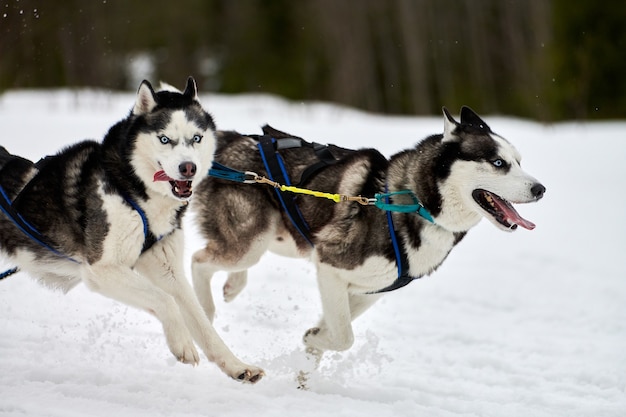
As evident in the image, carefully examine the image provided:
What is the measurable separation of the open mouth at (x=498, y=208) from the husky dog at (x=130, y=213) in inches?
56.2

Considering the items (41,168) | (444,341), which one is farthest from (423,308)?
(41,168)

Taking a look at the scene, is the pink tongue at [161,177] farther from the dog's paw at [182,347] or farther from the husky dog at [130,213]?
the dog's paw at [182,347]

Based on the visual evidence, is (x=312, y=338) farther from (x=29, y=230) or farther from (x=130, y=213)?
(x=29, y=230)

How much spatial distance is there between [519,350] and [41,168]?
11.6ft

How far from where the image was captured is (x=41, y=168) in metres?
3.59

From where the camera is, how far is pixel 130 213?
338 centimetres

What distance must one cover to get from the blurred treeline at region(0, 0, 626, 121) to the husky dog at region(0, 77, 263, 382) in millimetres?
14718

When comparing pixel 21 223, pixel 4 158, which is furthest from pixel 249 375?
pixel 4 158

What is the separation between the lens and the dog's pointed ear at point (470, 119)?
12.5 feet

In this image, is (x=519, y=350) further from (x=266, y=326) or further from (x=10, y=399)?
(x=10, y=399)

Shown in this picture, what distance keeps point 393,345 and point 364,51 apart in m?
23.0

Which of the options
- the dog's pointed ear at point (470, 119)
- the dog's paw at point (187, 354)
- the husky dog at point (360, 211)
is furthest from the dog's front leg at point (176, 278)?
the dog's pointed ear at point (470, 119)

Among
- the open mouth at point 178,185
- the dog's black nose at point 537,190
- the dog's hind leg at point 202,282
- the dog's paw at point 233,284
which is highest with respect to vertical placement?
the open mouth at point 178,185

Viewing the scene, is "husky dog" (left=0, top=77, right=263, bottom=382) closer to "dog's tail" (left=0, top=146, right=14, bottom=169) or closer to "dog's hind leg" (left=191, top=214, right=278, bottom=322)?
"dog's tail" (left=0, top=146, right=14, bottom=169)
